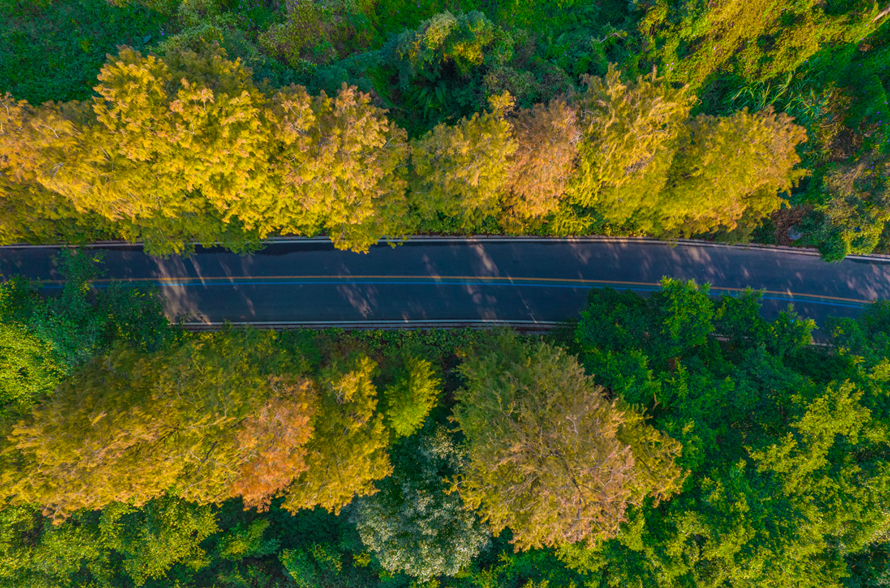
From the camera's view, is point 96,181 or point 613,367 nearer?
point 96,181

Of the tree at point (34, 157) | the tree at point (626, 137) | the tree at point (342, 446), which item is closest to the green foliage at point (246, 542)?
the tree at point (342, 446)

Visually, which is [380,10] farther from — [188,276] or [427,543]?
[427,543]

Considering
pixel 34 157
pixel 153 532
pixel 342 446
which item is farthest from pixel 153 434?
pixel 34 157

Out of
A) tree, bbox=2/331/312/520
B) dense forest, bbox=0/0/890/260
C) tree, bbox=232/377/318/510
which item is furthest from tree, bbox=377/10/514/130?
tree, bbox=232/377/318/510

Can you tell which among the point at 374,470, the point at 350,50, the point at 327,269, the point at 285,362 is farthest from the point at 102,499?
the point at 350,50

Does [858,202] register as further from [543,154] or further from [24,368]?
[24,368]

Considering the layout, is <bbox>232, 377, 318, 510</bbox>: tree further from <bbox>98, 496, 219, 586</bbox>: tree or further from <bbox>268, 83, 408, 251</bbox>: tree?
<bbox>268, 83, 408, 251</bbox>: tree

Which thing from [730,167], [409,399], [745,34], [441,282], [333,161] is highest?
[333,161]
